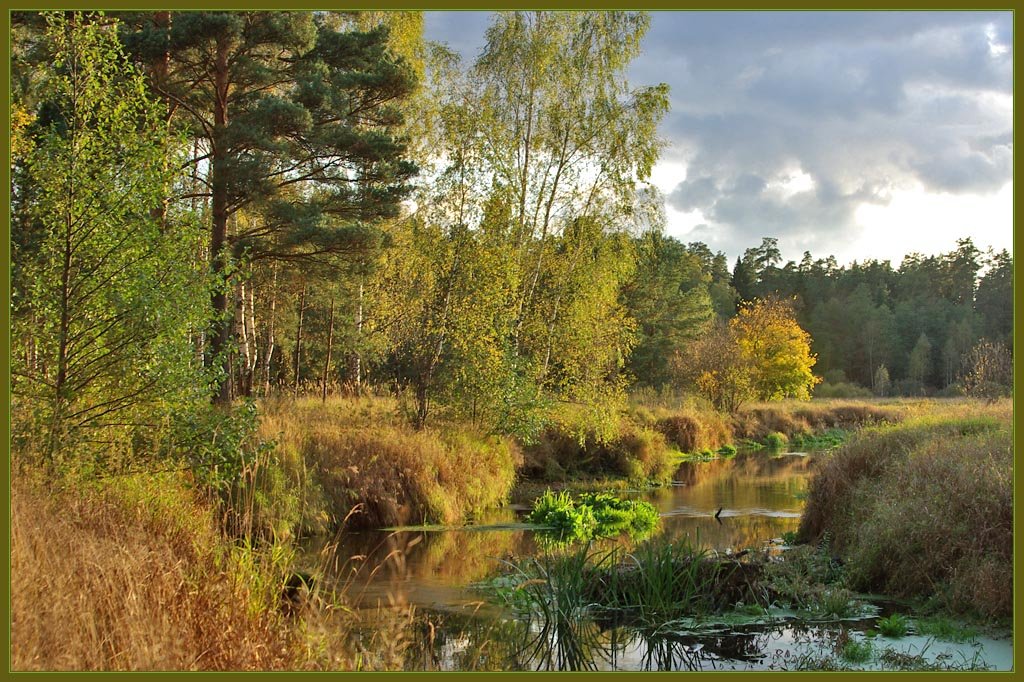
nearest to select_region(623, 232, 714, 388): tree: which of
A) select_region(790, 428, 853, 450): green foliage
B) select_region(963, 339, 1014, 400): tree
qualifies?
select_region(790, 428, 853, 450): green foliage

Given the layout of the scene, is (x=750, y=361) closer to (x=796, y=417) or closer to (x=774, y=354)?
(x=774, y=354)

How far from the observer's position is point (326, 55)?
16.9 metres

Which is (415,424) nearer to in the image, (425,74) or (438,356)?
(438,356)

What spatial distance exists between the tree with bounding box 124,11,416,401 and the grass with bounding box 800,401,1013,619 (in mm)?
9206

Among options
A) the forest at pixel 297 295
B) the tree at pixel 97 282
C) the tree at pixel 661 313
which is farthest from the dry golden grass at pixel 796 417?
the tree at pixel 97 282

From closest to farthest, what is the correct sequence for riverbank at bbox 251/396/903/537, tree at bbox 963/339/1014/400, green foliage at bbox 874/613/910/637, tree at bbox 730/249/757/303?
green foliage at bbox 874/613/910/637, riverbank at bbox 251/396/903/537, tree at bbox 963/339/1014/400, tree at bbox 730/249/757/303

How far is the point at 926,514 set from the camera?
375 inches

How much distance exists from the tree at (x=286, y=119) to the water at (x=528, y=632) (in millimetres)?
5580

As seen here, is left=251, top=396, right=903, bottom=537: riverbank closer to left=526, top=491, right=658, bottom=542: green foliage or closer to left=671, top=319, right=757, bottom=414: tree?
left=526, top=491, right=658, bottom=542: green foliage

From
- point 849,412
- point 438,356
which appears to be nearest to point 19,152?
point 438,356

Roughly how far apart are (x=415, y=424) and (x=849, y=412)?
29.3 meters

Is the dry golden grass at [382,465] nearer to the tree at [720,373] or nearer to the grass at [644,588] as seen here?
the grass at [644,588]

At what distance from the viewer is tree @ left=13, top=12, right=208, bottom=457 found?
8.95 meters

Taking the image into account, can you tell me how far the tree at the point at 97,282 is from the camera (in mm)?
8945
